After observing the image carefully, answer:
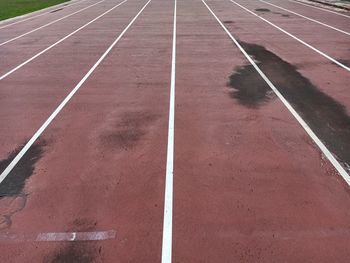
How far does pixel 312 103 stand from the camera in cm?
993

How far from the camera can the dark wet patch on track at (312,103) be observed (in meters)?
7.93

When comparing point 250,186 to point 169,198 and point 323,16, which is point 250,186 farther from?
point 323,16

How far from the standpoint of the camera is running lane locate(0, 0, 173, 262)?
517 cm

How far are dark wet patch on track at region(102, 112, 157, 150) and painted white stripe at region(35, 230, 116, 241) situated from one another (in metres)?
2.65

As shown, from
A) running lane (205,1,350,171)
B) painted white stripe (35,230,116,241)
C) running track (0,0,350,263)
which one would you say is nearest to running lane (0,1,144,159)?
running track (0,0,350,263)

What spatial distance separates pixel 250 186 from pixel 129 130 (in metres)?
3.25

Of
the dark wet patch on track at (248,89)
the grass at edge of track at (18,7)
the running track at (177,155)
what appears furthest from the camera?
the grass at edge of track at (18,7)

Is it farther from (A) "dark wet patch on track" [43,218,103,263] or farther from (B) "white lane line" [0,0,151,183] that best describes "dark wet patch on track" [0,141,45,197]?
(A) "dark wet patch on track" [43,218,103,263]

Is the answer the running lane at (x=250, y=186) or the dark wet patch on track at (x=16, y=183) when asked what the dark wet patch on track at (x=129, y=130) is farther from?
the dark wet patch on track at (x=16, y=183)

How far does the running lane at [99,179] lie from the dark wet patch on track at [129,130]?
0.02 m

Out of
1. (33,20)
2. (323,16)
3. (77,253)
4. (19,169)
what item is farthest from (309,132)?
(33,20)

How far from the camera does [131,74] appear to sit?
42.5 ft

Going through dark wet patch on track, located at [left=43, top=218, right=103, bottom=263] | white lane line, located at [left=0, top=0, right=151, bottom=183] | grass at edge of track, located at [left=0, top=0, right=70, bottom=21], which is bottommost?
grass at edge of track, located at [left=0, top=0, right=70, bottom=21]

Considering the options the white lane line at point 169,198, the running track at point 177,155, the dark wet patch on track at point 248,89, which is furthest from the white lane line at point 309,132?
the white lane line at point 169,198
